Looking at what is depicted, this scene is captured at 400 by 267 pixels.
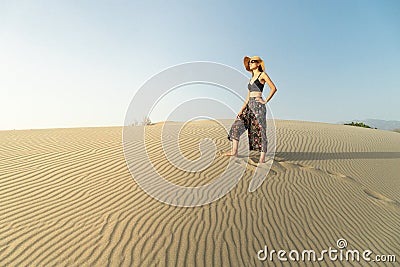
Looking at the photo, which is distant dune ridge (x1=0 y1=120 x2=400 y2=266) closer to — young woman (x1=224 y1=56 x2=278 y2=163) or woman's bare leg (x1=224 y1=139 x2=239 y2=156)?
woman's bare leg (x1=224 y1=139 x2=239 y2=156)

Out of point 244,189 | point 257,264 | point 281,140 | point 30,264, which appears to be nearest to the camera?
point 30,264

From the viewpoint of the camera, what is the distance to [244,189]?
6.10 metres

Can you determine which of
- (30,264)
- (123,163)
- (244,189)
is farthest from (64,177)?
(244,189)

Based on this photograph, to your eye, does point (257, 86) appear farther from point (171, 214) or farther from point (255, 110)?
point (171, 214)

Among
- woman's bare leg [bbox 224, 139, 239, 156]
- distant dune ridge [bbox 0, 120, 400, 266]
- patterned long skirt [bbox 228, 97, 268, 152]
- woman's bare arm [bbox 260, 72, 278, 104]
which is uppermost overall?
woman's bare arm [bbox 260, 72, 278, 104]

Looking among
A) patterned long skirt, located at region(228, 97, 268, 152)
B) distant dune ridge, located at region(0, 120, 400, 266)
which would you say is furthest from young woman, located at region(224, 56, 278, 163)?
distant dune ridge, located at region(0, 120, 400, 266)

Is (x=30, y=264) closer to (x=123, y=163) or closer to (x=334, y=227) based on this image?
(x=123, y=163)

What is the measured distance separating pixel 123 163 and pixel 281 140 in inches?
258

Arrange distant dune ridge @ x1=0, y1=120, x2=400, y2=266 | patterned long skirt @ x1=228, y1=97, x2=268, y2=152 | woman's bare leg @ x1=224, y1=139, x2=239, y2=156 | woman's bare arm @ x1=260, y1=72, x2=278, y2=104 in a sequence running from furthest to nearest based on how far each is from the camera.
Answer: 1. woman's bare leg @ x1=224, y1=139, x2=239, y2=156
2. patterned long skirt @ x1=228, y1=97, x2=268, y2=152
3. woman's bare arm @ x1=260, y1=72, x2=278, y2=104
4. distant dune ridge @ x1=0, y1=120, x2=400, y2=266

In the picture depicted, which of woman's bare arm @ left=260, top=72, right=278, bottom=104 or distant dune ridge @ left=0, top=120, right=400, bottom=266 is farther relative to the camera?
woman's bare arm @ left=260, top=72, right=278, bottom=104

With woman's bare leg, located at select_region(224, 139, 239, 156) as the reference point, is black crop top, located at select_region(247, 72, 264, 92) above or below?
above

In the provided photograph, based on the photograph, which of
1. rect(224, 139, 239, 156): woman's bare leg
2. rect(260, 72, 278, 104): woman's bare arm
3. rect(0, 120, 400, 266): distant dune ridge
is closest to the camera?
rect(0, 120, 400, 266): distant dune ridge

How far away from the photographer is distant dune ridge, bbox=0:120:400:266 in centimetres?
395

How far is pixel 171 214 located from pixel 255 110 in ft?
11.6
